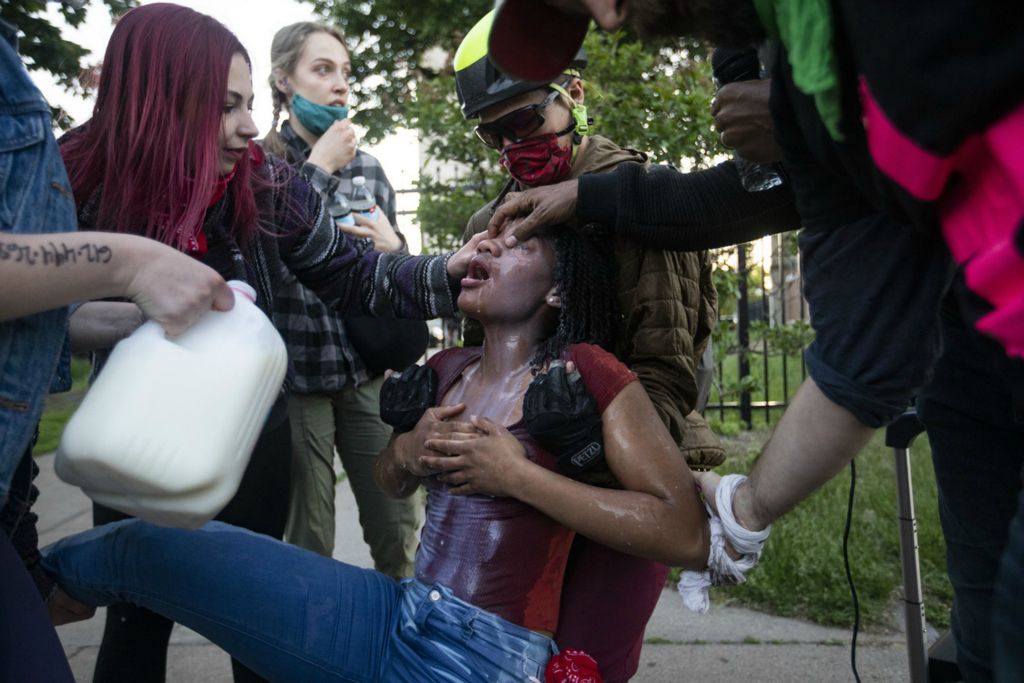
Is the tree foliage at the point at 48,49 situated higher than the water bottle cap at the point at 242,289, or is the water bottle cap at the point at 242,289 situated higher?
the tree foliage at the point at 48,49

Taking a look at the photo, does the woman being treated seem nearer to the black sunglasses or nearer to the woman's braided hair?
the woman's braided hair

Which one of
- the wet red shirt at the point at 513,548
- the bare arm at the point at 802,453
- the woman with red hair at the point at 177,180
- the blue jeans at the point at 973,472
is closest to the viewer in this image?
the bare arm at the point at 802,453

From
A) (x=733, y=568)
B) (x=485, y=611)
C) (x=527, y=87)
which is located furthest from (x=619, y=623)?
(x=527, y=87)

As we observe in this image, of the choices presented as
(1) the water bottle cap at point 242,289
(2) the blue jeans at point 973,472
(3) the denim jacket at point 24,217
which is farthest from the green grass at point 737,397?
(3) the denim jacket at point 24,217

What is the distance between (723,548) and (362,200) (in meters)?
2.15

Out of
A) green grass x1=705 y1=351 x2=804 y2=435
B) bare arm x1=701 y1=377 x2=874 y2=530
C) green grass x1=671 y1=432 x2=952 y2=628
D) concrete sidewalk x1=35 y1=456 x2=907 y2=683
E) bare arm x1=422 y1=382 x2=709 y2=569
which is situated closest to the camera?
bare arm x1=701 y1=377 x2=874 y2=530

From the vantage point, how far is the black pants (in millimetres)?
2420

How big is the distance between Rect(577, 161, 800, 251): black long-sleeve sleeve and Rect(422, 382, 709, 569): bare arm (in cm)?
40

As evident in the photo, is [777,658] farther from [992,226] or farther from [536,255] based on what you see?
[992,226]

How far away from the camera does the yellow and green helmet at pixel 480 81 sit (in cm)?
237

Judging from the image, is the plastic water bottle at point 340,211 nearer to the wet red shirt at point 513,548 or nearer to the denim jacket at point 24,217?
the wet red shirt at point 513,548

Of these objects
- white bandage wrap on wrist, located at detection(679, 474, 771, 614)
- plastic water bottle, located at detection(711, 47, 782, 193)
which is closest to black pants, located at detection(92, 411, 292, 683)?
white bandage wrap on wrist, located at detection(679, 474, 771, 614)

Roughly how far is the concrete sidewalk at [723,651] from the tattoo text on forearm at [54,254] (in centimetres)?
235

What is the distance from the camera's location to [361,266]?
2779 mm
